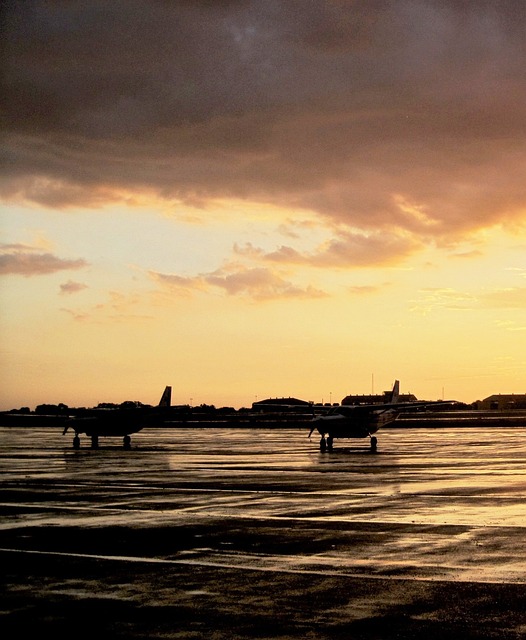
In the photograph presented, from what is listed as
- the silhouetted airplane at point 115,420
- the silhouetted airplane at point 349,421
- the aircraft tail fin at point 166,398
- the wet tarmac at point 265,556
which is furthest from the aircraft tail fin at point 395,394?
the wet tarmac at point 265,556

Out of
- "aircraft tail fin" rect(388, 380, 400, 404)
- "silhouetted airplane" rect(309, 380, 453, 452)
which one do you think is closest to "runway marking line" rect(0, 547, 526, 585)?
"silhouetted airplane" rect(309, 380, 453, 452)

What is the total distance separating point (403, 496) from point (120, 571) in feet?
40.5

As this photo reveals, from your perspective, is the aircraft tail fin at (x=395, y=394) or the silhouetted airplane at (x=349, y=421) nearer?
the silhouetted airplane at (x=349, y=421)

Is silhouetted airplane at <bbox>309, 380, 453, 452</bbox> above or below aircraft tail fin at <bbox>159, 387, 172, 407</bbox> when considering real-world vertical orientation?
below

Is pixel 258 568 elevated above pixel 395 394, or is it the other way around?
pixel 395 394

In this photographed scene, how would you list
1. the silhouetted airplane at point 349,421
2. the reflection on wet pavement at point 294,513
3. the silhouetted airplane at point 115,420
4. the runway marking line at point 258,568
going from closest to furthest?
the runway marking line at point 258,568 < the reflection on wet pavement at point 294,513 < the silhouetted airplane at point 349,421 < the silhouetted airplane at point 115,420

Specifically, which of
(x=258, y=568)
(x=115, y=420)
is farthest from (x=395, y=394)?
(x=258, y=568)

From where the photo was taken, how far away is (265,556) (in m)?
14.8

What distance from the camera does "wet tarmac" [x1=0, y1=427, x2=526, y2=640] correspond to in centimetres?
1027

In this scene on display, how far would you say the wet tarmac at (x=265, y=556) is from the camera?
404 inches

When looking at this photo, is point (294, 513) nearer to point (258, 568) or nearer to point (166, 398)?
point (258, 568)

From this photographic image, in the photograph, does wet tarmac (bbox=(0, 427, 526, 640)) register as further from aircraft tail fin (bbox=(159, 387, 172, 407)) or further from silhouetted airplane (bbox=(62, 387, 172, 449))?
aircraft tail fin (bbox=(159, 387, 172, 407))

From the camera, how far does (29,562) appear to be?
47.6 feet

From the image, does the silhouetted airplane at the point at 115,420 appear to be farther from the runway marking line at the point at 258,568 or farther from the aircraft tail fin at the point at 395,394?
the runway marking line at the point at 258,568
